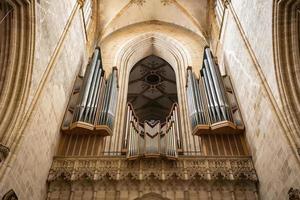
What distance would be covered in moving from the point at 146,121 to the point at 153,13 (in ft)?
28.6

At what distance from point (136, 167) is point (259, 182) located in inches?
132

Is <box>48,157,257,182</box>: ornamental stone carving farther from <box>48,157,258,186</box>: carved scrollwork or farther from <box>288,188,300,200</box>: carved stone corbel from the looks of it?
<box>288,188,300,200</box>: carved stone corbel

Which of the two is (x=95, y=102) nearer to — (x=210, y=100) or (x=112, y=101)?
(x=112, y=101)

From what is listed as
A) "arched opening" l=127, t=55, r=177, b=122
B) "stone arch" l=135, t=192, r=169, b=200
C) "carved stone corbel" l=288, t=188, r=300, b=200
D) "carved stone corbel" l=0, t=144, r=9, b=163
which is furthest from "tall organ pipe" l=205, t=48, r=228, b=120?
"carved stone corbel" l=0, t=144, r=9, b=163

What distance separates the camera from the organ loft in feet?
22.6

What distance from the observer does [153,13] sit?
16609 mm

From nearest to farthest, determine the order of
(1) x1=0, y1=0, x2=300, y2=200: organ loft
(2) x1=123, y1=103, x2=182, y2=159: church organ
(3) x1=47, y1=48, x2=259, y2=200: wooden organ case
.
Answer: (1) x1=0, y1=0, x2=300, y2=200: organ loft → (3) x1=47, y1=48, x2=259, y2=200: wooden organ case → (2) x1=123, y1=103, x2=182, y2=159: church organ

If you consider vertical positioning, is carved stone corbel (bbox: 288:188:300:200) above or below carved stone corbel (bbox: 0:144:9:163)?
below

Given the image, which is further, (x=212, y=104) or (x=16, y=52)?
(x=212, y=104)

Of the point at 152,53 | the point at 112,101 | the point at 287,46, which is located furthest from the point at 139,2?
the point at 287,46

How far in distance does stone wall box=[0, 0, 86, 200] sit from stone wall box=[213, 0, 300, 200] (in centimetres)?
567

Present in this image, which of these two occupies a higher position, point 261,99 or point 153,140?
point 261,99

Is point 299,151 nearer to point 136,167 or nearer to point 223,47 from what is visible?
point 136,167

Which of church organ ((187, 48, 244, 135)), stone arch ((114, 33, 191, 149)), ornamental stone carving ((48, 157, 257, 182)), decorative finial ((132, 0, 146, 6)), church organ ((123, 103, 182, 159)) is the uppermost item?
decorative finial ((132, 0, 146, 6))
